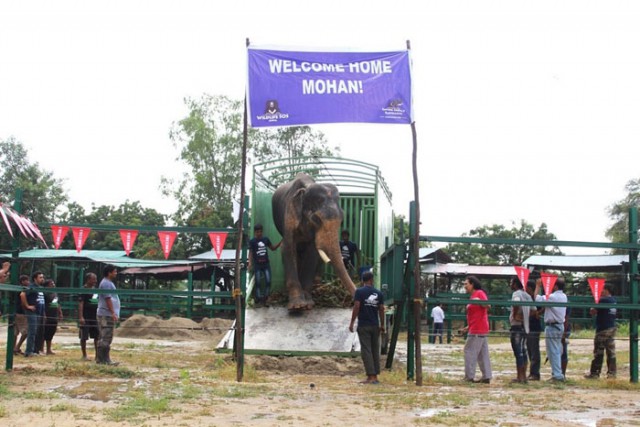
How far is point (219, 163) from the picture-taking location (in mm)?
41500

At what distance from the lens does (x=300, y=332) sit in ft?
41.4

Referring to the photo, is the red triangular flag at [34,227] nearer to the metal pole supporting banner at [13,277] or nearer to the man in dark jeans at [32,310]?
the metal pole supporting banner at [13,277]

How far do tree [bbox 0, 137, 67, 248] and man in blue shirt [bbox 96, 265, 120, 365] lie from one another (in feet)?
101

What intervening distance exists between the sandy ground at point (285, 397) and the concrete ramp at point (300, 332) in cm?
18

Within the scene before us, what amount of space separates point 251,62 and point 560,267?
73.7 feet

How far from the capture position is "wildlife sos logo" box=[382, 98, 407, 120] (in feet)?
34.7

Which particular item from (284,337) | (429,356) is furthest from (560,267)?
(284,337)

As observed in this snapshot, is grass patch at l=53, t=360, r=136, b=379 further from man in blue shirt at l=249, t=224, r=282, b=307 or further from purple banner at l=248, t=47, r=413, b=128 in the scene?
A: purple banner at l=248, t=47, r=413, b=128

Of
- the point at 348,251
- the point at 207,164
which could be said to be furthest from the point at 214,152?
the point at 348,251

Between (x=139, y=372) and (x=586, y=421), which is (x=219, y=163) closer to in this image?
(x=139, y=372)

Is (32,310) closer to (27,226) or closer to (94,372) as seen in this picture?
(94,372)

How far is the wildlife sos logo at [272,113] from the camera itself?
A: 1057 centimetres

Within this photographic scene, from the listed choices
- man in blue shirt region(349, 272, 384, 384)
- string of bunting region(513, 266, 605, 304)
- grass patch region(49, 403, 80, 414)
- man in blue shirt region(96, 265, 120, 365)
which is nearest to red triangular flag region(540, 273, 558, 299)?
string of bunting region(513, 266, 605, 304)

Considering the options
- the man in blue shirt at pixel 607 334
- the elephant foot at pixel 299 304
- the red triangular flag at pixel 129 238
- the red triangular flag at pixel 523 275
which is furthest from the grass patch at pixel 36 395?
the man in blue shirt at pixel 607 334
